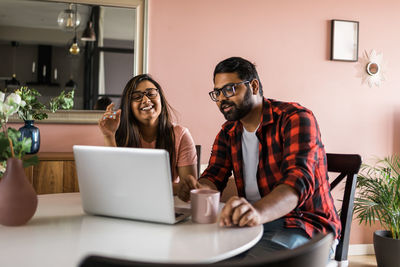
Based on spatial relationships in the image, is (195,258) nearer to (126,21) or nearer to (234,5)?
(126,21)

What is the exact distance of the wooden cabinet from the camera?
2607 millimetres

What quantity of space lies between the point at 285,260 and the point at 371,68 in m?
3.40

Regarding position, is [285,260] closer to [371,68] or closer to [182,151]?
[182,151]

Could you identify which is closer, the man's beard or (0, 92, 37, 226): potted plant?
(0, 92, 37, 226): potted plant

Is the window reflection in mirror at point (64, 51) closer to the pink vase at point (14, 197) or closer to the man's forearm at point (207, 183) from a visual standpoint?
the man's forearm at point (207, 183)

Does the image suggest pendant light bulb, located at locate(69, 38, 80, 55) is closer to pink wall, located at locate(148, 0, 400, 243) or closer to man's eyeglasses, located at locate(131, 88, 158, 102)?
pink wall, located at locate(148, 0, 400, 243)

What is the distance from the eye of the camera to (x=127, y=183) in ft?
3.90

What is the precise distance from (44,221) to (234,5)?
8.38 ft

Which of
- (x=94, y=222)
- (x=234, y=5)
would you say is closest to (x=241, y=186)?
(x=94, y=222)

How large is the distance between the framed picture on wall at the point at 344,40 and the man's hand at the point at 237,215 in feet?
8.82

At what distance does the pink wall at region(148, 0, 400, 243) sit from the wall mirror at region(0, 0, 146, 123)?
206 millimetres

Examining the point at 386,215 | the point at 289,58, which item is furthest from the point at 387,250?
the point at 289,58

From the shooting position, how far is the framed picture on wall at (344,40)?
11.5 feet

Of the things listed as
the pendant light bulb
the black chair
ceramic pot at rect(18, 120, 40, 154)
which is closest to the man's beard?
the black chair
